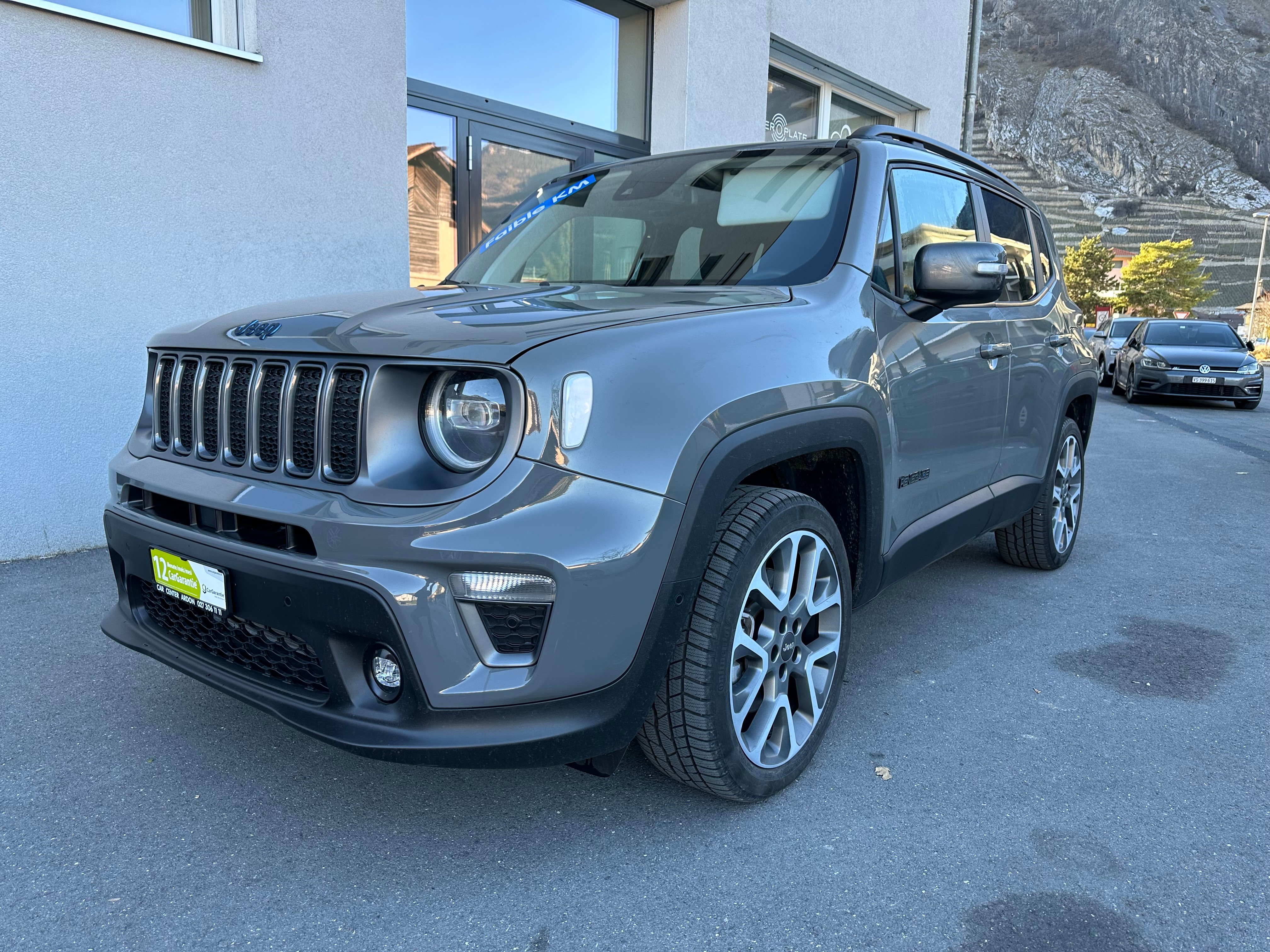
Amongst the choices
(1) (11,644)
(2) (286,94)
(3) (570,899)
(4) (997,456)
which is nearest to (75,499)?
(1) (11,644)

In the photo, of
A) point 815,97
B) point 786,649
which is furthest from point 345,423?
point 815,97

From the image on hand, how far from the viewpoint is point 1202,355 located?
15539 millimetres

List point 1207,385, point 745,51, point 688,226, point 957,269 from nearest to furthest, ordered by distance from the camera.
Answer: point 957,269, point 688,226, point 745,51, point 1207,385

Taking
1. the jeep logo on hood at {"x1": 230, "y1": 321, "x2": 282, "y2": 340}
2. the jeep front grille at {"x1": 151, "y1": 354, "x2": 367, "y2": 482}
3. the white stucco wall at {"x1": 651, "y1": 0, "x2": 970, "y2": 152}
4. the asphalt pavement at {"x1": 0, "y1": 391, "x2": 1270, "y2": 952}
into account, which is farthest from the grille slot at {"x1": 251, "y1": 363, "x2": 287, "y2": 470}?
the white stucco wall at {"x1": 651, "y1": 0, "x2": 970, "y2": 152}

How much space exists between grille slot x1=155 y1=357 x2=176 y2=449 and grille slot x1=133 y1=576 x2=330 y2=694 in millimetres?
368

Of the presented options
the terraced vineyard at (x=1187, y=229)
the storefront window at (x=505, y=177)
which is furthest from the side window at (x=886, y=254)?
the terraced vineyard at (x=1187, y=229)

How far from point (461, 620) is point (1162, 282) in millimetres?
73833

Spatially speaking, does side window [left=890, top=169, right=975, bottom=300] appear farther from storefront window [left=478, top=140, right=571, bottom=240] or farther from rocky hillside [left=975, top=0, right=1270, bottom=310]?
rocky hillside [left=975, top=0, right=1270, bottom=310]

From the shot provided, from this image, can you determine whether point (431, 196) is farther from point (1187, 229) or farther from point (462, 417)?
point (1187, 229)

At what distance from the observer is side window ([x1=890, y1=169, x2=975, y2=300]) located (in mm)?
3078

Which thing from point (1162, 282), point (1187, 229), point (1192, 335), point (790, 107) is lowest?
point (1192, 335)

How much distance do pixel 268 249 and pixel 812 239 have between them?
3.73 m

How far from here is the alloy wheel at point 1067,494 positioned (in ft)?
15.1

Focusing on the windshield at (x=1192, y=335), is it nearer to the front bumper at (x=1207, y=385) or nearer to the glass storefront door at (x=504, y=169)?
the front bumper at (x=1207, y=385)
